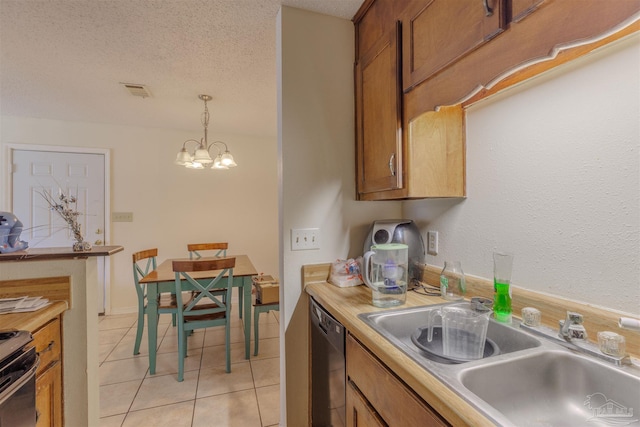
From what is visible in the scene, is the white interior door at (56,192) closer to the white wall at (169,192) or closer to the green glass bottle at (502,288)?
the white wall at (169,192)

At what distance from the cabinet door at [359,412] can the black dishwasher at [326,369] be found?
61 mm

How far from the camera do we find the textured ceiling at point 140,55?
5.05 ft

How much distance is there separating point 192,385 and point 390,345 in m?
1.89

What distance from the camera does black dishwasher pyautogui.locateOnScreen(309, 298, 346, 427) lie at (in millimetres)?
1142

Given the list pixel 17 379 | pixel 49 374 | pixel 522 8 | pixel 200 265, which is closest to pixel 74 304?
pixel 49 374

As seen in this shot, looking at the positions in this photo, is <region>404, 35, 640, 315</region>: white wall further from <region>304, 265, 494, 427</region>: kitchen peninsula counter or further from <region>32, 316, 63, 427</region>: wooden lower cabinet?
<region>32, 316, 63, 427</region>: wooden lower cabinet

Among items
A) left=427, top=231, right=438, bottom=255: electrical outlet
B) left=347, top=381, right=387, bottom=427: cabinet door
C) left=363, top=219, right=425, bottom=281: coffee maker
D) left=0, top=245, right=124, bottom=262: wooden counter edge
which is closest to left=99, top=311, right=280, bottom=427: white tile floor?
left=347, top=381, right=387, bottom=427: cabinet door

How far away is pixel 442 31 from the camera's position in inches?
39.8

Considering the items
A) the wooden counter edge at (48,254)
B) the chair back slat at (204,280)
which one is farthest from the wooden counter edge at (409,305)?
the wooden counter edge at (48,254)

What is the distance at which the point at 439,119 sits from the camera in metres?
1.31

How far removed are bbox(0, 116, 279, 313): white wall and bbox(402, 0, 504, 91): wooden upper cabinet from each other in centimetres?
308

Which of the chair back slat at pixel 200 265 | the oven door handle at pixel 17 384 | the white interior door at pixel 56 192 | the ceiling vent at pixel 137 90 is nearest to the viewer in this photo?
the oven door handle at pixel 17 384

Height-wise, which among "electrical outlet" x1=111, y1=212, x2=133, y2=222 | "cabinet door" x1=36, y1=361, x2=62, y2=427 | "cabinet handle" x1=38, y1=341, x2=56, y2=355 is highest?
"electrical outlet" x1=111, y1=212, x2=133, y2=222

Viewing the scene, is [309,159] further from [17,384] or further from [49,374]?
[49,374]
